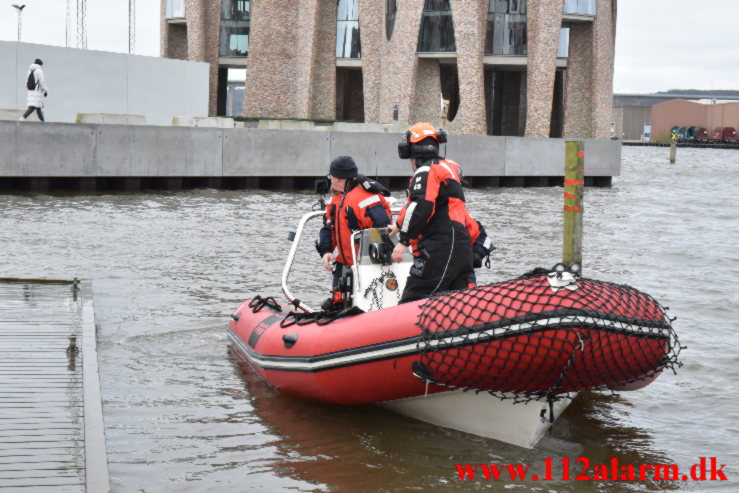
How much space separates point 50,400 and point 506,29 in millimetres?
40115

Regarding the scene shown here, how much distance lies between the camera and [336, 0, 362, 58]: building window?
1933 inches

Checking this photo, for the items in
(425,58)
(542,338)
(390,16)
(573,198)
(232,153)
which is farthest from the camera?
(390,16)

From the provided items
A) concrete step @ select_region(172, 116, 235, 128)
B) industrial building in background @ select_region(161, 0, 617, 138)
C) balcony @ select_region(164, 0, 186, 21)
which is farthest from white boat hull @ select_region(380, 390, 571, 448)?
balcony @ select_region(164, 0, 186, 21)

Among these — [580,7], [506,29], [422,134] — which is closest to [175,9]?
[506,29]

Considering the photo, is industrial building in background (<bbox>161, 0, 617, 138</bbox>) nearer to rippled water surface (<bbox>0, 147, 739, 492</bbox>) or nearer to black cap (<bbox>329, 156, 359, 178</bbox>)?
rippled water surface (<bbox>0, 147, 739, 492</bbox>)

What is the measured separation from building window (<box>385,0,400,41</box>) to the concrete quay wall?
1421cm

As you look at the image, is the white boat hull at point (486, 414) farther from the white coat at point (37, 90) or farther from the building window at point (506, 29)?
the building window at point (506, 29)

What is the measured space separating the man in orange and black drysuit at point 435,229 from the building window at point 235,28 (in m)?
47.3

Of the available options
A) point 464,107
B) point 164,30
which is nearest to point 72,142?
point 464,107

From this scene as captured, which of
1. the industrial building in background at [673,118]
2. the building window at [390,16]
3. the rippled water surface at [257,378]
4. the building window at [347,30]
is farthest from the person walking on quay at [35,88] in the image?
the industrial building in background at [673,118]

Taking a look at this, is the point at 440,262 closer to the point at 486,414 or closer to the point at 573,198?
the point at 486,414

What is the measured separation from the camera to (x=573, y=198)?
35.7 feet

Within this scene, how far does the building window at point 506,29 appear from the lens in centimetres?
4444

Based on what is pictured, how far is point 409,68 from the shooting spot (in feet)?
147
